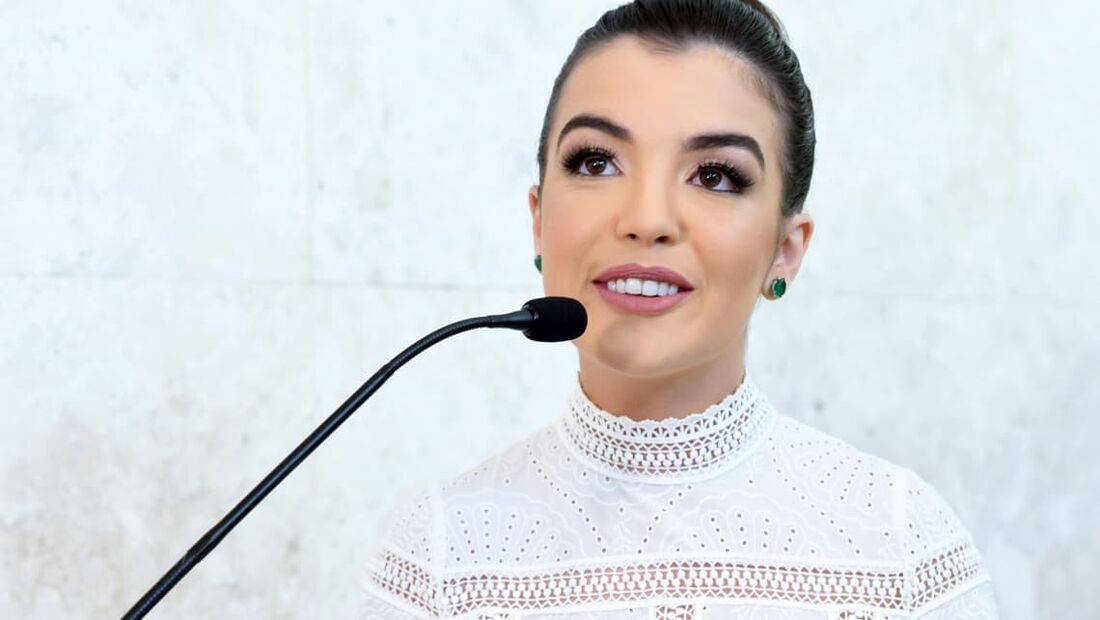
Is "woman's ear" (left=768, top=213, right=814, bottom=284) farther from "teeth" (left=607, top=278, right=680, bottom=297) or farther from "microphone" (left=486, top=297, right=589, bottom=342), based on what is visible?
"microphone" (left=486, top=297, right=589, bottom=342)

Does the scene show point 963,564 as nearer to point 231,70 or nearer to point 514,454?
point 514,454

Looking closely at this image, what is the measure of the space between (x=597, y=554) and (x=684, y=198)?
0.30 metres

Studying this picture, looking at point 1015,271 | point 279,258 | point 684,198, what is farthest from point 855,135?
point 684,198

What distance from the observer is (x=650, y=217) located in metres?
1.15

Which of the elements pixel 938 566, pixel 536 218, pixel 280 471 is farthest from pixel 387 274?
pixel 280 471

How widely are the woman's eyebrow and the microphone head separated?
22cm

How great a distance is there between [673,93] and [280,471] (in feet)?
1.56

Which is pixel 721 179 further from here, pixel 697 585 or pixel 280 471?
pixel 280 471

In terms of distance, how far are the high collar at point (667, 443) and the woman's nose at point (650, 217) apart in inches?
6.8

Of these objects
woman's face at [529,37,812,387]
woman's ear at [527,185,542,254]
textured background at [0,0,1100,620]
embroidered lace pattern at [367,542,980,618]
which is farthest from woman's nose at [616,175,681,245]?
textured background at [0,0,1100,620]

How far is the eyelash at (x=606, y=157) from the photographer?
3.95ft

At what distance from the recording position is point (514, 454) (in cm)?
134

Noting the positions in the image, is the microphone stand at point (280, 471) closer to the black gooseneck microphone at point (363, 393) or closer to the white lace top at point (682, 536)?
the black gooseneck microphone at point (363, 393)

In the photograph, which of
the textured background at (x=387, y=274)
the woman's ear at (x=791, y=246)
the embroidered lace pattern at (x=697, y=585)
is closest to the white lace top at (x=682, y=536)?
the embroidered lace pattern at (x=697, y=585)
